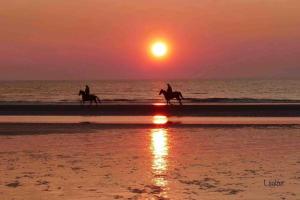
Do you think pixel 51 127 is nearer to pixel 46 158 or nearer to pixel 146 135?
pixel 146 135

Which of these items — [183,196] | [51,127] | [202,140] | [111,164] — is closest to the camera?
[183,196]

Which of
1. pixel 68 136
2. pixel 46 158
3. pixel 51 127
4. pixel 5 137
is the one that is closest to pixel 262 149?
pixel 46 158

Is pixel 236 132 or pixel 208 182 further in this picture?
pixel 236 132

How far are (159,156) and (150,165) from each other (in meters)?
1.57

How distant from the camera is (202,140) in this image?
18.2 m

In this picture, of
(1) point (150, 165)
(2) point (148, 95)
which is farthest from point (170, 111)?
(2) point (148, 95)

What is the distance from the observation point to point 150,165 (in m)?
13.0

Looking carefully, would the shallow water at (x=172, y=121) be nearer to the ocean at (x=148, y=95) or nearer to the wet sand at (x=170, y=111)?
the wet sand at (x=170, y=111)

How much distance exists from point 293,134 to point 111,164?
370 inches

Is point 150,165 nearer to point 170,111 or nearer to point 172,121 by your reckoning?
point 172,121

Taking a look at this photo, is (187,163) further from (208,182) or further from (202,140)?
(202,140)

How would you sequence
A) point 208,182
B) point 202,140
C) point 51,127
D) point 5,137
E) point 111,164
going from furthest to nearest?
point 51,127 → point 5,137 → point 202,140 → point 111,164 → point 208,182

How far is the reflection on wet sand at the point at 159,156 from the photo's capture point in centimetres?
1112

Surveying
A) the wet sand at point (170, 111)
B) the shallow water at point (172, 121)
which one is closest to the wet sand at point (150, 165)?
the shallow water at point (172, 121)
